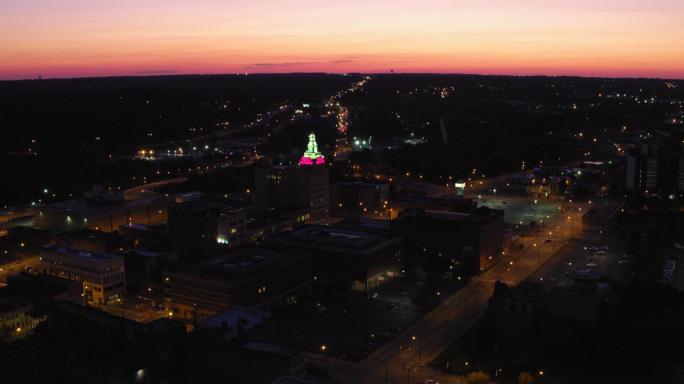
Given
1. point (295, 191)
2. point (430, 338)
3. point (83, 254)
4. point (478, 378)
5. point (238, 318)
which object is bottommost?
point (430, 338)

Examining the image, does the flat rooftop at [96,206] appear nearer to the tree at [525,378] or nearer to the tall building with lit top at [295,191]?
the tall building with lit top at [295,191]

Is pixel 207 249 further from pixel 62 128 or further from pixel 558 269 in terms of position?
pixel 62 128

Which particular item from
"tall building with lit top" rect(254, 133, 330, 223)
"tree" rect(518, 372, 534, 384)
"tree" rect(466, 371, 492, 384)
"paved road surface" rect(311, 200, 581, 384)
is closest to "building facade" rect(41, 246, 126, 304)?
"paved road surface" rect(311, 200, 581, 384)

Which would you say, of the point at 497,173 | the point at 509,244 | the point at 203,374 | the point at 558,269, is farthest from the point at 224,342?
the point at 497,173

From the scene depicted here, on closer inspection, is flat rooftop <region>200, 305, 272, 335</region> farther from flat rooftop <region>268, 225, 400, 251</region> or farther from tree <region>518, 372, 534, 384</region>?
tree <region>518, 372, 534, 384</region>

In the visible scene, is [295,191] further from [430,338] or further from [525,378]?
[525,378]

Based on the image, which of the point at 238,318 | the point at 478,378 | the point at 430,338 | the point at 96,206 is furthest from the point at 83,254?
the point at 478,378
